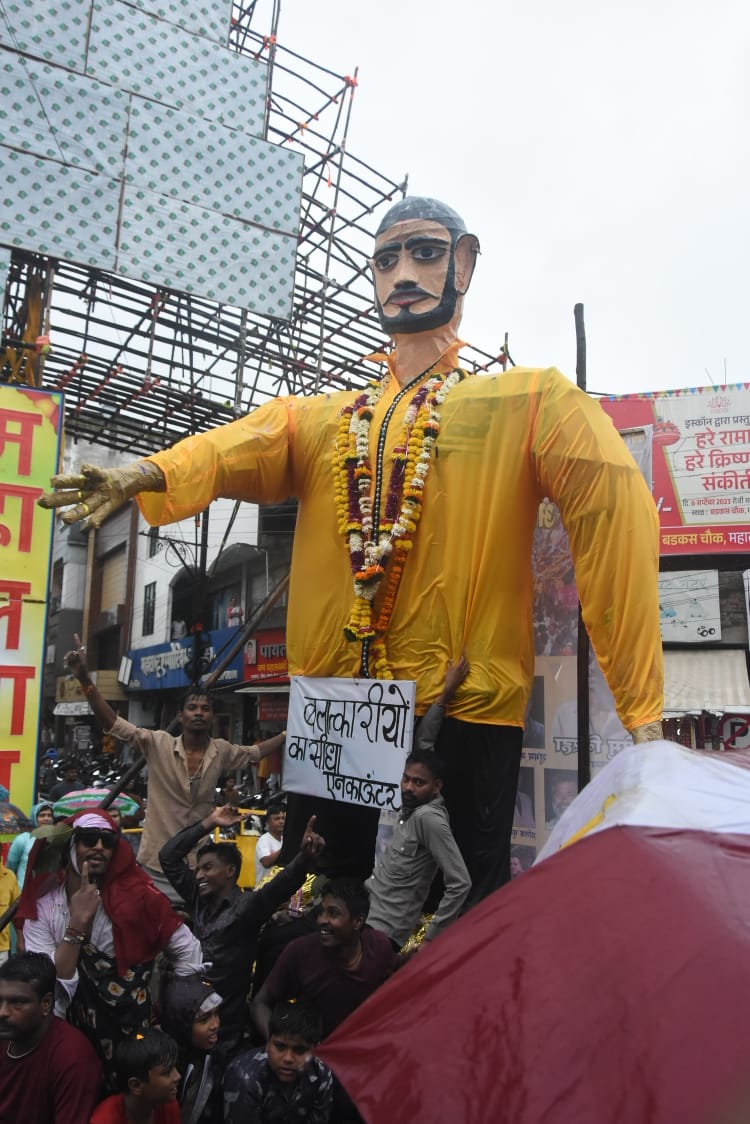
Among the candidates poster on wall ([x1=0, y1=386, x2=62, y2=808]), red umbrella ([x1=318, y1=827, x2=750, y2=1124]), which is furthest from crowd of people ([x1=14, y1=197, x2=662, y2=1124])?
poster on wall ([x1=0, y1=386, x2=62, y2=808])

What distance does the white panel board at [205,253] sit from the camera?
9289 mm

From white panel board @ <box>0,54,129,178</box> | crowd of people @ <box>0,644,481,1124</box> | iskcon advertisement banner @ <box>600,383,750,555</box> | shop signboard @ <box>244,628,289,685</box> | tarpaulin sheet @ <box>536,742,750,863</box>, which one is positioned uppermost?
white panel board @ <box>0,54,129,178</box>

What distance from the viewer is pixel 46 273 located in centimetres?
925

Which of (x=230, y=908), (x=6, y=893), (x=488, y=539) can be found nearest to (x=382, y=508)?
(x=488, y=539)

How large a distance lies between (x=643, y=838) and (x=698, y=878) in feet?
0.37

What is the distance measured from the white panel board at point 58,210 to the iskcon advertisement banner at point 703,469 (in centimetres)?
725

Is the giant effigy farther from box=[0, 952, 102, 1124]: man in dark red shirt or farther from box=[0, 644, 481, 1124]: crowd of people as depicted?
box=[0, 952, 102, 1124]: man in dark red shirt

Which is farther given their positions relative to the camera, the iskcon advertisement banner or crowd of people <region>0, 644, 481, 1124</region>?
the iskcon advertisement banner

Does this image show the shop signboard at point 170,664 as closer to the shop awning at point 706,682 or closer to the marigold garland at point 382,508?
the shop awning at point 706,682

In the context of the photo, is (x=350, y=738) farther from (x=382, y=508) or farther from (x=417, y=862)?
(x=382, y=508)

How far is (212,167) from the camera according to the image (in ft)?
31.9

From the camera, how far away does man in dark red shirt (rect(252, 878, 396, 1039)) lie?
3111 mm

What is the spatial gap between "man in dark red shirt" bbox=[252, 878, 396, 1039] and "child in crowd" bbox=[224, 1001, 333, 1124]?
20 cm

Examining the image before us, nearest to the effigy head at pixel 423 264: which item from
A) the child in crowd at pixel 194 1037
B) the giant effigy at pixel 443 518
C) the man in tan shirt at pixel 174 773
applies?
the giant effigy at pixel 443 518
